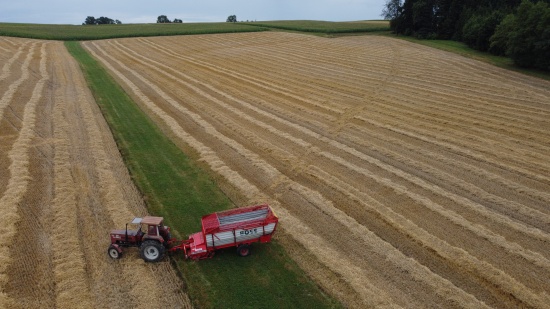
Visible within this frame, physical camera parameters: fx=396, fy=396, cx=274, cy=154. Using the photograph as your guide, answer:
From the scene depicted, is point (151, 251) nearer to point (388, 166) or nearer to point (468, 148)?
point (388, 166)

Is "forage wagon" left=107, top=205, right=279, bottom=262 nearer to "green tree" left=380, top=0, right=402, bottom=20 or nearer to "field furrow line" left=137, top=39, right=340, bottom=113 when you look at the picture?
"field furrow line" left=137, top=39, right=340, bottom=113

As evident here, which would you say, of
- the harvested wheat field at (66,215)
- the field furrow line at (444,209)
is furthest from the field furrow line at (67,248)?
the field furrow line at (444,209)

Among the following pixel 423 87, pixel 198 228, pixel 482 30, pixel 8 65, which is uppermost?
pixel 8 65

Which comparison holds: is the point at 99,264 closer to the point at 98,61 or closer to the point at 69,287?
the point at 69,287

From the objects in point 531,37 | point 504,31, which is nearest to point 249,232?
point 531,37

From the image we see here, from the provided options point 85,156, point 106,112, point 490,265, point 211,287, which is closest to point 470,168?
point 490,265
